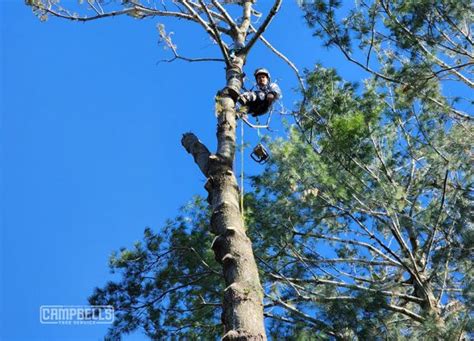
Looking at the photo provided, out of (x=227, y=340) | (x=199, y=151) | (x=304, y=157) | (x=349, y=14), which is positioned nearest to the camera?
(x=227, y=340)

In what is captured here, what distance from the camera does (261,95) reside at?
399cm

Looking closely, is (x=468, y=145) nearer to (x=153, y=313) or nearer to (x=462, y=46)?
(x=462, y=46)

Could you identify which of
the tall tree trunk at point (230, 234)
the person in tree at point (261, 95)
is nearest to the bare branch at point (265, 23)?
the person in tree at point (261, 95)

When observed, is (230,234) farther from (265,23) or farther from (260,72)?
(260,72)

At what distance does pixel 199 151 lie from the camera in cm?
305

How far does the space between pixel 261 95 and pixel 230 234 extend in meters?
1.77

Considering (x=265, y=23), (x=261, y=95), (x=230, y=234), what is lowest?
(x=230, y=234)

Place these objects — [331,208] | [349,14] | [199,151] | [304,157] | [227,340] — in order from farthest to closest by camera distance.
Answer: [349,14] < [331,208] < [304,157] < [199,151] < [227,340]

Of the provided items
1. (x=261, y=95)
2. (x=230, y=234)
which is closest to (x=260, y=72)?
(x=261, y=95)

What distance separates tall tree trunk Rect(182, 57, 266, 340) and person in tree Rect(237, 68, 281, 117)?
1.21 feet

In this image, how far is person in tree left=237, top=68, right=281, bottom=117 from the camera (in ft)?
12.4

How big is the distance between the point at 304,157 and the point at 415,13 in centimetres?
151

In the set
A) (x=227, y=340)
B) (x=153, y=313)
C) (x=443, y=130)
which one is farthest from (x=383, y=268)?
(x=227, y=340)

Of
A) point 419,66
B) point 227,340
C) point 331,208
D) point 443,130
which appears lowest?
point 227,340
